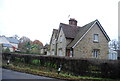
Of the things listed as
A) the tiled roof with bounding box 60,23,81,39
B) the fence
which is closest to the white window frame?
the tiled roof with bounding box 60,23,81,39

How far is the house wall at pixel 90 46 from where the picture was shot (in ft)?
78.1

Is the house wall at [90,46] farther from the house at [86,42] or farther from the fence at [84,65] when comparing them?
the fence at [84,65]

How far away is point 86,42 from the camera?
2431cm

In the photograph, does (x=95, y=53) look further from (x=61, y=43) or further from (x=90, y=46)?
(x=61, y=43)

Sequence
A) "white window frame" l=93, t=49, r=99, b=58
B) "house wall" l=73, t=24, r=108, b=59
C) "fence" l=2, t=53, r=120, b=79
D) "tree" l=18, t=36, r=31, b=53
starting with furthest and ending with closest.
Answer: "tree" l=18, t=36, r=31, b=53 → "white window frame" l=93, t=49, r=99, b=58 → "house wall" l=73, t=24, r=108, b=59 → "fence" l=2, t=53, r=120, b=79

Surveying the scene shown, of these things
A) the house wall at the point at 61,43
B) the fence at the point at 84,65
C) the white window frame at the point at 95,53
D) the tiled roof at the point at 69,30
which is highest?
the tiled roof at the point at 69,30

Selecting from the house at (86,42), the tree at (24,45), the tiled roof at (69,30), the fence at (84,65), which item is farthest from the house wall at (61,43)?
the tree at (24,45)

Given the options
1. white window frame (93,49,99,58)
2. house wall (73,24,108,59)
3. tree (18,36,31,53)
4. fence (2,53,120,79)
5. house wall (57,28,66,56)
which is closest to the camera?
fence (2,53,120,79)

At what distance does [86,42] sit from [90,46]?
1045 millimetres

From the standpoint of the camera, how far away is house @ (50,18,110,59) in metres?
23.8

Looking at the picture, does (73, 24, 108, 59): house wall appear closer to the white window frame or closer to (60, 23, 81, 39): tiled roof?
the white window frame

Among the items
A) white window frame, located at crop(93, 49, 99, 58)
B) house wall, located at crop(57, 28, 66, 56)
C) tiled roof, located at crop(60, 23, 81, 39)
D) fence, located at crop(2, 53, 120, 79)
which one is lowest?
fence, located at crop(2, 53, 120, 79)

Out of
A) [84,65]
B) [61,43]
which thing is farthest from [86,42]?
[84,65]

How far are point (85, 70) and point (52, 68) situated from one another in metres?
4.09
